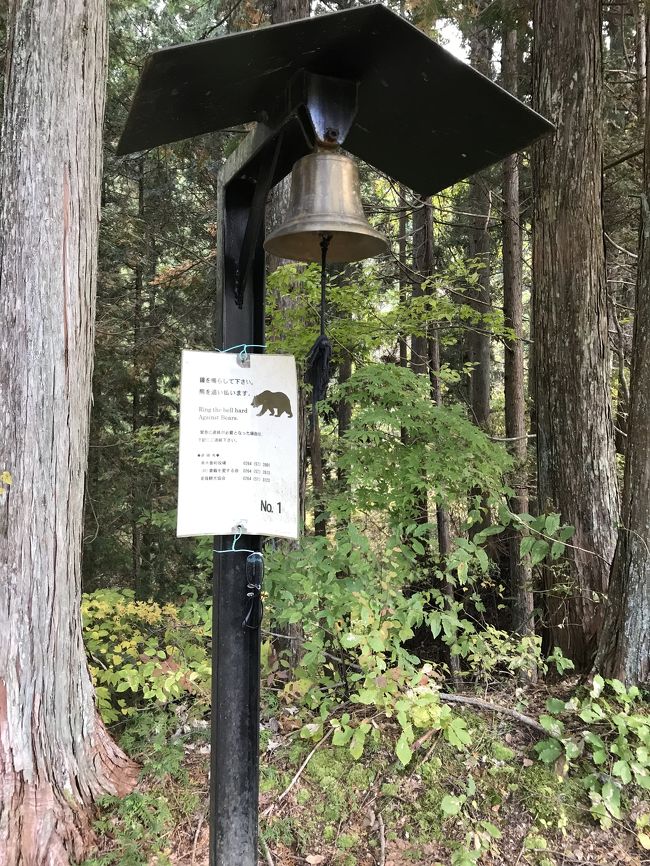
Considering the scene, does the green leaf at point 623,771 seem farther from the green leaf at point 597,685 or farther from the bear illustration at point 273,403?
the bear illustration at point 273,403

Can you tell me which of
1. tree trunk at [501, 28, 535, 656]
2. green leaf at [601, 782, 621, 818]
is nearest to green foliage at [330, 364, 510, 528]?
green leaf at [601, 782, 621, 818]

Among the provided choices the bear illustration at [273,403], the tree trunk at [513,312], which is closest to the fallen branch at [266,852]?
the bear illustration at [273,403]

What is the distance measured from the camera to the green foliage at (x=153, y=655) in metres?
3.09

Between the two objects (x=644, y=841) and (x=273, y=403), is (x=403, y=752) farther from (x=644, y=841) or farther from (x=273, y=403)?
(x=273, y=403)

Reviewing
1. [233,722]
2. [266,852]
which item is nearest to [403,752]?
[266,852]

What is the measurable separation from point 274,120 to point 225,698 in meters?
1.89

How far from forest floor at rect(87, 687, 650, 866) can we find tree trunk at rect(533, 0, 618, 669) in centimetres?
114

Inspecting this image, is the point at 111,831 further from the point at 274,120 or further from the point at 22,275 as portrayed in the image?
the point at 274,120

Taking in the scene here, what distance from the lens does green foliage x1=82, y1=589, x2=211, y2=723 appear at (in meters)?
3.09

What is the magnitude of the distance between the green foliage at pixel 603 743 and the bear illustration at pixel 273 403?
207 centimetres

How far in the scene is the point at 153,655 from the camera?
3.42 m

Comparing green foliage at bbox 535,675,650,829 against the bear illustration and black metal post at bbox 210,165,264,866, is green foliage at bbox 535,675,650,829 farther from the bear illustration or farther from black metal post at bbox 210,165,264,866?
the bear illustration


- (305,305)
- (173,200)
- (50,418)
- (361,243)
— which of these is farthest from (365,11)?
(173,200)

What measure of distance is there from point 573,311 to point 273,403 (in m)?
2.69
